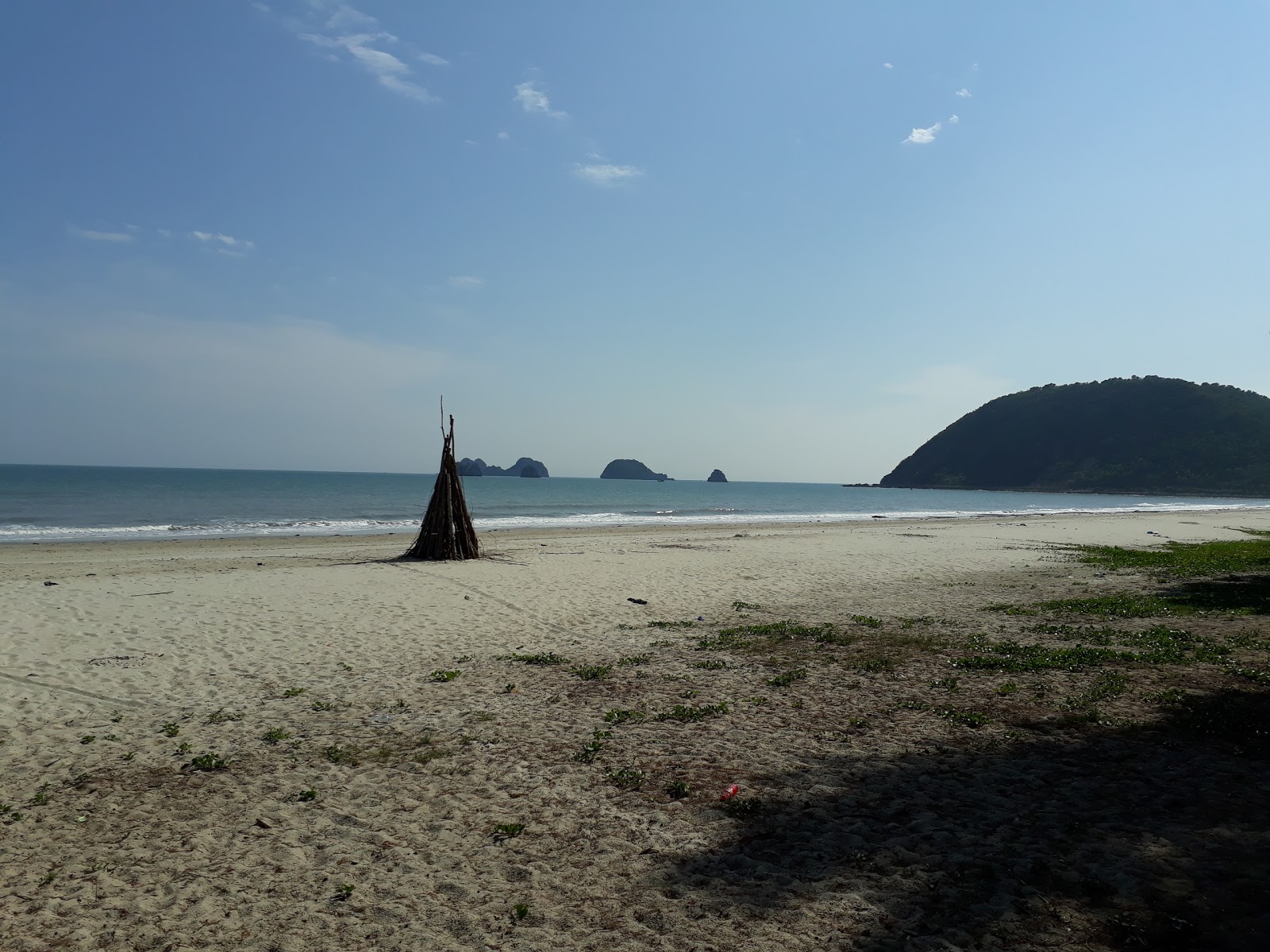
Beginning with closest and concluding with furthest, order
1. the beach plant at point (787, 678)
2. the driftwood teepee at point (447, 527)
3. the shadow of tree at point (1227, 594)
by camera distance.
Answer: the beach plant at point (787, 678), the shadow of tree at point (1227, 594), the driftwood teepee at point (447, 527)

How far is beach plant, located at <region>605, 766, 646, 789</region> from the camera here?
511cm

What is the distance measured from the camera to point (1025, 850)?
13.3ft

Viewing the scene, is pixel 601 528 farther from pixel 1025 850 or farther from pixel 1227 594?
pixel 1025 850

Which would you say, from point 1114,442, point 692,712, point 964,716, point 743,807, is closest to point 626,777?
point 743,807

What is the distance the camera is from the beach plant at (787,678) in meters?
7.58

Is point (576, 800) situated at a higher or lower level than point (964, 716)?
lower

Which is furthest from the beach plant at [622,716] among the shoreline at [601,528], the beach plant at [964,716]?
the shoreline at [601,528]

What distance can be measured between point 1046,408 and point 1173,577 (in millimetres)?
131811

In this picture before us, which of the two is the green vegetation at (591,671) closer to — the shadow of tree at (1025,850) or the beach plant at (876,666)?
the beach plant at (876,666)

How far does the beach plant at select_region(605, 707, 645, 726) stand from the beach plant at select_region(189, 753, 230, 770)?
3010 mm

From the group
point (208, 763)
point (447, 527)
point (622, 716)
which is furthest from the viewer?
point (447, 527)

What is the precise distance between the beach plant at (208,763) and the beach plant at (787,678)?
4.94 m

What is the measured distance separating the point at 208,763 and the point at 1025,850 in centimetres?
555

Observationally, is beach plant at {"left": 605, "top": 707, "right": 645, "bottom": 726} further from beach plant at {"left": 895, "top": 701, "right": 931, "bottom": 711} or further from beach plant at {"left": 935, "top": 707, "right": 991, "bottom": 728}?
beach plant at {"left": 935, "top": 707, "right": 991, "bottom": 728}
